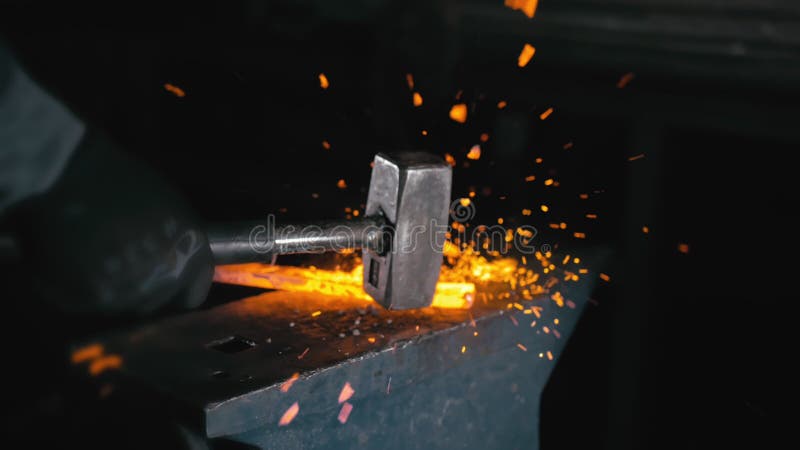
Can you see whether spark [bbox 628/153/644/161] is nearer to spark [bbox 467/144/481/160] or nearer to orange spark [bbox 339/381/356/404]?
spark [bbox 467/144/481/160]

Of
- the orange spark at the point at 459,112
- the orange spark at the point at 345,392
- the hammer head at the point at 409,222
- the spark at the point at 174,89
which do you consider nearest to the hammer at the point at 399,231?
the hammer head at the point at 409,222

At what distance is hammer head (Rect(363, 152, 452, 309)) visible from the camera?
162 cm

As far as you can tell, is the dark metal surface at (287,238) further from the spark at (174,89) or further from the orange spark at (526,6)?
the spark at (174,89)

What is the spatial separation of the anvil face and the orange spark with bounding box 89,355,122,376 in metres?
0.02

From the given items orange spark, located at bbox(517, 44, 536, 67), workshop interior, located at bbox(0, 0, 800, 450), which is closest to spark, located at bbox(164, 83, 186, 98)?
workshop interior, located at bbox(0, 0, 800, 450)

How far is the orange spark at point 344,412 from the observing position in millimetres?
1488

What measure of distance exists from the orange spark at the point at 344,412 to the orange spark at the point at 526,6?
155cm

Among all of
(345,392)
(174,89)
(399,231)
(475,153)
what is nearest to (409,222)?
(399,231)

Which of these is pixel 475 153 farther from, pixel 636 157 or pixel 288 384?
pixel 288 384

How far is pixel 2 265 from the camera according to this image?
3.43 feet

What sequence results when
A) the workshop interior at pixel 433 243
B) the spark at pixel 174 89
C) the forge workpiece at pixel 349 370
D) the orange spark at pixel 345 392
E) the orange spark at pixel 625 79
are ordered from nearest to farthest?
the workshop interior at pixel 433 243 → the forge workpiece at pixel 349 370 → the orange spark at pixel 345 392 → the orange spark at pixel 625 79 → the spark at pixel 174 89

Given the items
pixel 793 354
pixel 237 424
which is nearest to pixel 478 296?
pixel 237 424

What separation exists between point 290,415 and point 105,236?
53 centimetres

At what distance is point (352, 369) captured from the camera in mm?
1465
